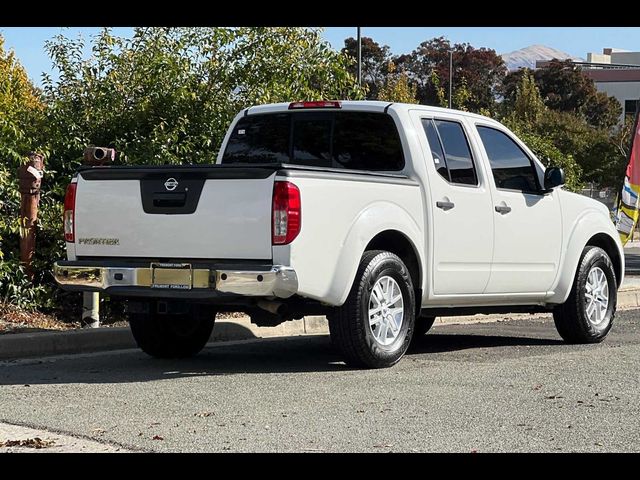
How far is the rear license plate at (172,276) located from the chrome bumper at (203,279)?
2 centimetres

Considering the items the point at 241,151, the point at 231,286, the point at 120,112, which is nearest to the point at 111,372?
the point at 231,286

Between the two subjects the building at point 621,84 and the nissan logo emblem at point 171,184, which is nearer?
the nissan logo emblem at point 171,184

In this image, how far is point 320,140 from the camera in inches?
401

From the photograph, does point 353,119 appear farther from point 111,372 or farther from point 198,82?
point 198,82

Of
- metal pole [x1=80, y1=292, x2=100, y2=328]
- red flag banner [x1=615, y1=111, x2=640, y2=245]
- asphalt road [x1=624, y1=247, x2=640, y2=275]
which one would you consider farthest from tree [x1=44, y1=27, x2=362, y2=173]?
asphalt road [x1=624, y1=247, x2=640, y2=275]

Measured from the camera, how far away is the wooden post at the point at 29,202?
36.3ft

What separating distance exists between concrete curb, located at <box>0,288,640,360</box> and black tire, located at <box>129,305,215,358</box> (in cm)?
65

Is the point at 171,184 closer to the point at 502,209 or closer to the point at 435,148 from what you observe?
the point at 435,148

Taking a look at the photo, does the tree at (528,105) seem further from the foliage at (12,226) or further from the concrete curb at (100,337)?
the foliage at (12,226)

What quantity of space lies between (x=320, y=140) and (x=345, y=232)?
163 cm

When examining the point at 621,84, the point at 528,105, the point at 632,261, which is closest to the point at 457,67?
the point at 621,84

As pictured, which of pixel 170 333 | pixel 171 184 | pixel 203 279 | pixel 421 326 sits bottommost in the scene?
pixel 421 326

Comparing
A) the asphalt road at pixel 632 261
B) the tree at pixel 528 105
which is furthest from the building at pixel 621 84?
the asphalt road at pixel 632 261

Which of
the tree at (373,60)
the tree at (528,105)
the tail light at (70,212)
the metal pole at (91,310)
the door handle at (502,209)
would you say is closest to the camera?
the tail light at (70,212)
